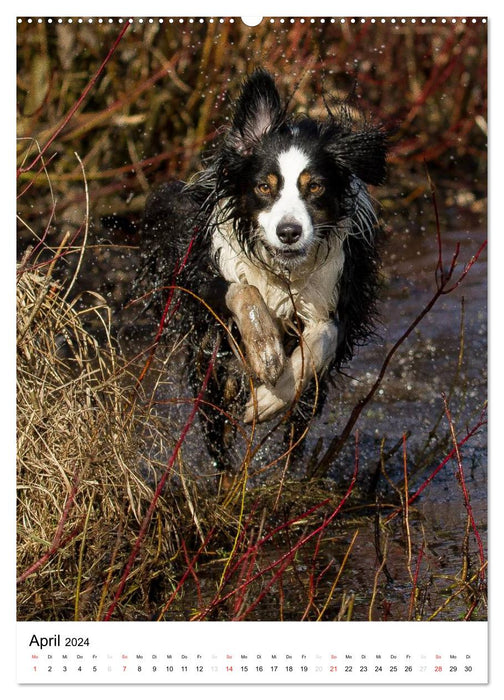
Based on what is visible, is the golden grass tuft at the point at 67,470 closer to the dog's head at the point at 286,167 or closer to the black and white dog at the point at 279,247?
the black and white dog at the point at 279,247

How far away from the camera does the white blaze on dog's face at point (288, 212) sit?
3.87 m

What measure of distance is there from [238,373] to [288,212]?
82 cm

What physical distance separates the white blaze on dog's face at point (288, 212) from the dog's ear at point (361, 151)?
180 millimetres

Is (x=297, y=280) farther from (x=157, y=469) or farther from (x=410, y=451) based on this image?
(x=410, y=451)

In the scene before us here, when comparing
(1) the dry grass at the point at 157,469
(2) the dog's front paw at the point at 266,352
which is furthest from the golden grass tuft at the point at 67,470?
(2) the dog's front paw at the point at 266,352

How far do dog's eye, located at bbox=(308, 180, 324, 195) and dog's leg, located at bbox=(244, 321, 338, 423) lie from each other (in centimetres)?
53

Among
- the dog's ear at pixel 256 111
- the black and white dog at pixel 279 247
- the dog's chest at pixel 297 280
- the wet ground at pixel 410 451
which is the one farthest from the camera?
the dog's chest at pixel 297 280

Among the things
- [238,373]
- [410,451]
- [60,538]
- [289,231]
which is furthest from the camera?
[410,451]

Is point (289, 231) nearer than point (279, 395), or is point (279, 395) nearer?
point (289, 231)

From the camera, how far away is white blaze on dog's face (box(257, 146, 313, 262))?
387 cm

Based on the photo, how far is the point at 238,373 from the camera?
4441 millimetres
